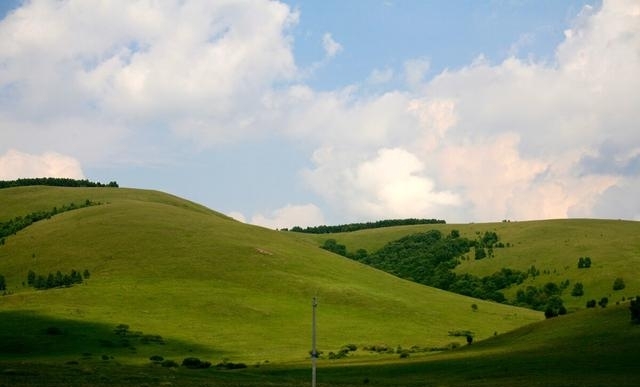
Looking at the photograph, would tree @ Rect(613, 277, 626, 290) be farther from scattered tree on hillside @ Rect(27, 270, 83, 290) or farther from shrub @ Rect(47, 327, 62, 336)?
shrub @ Rect(47, 327, 62, 336)

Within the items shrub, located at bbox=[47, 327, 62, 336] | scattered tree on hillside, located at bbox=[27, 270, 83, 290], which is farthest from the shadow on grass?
scattered tree on hillside, located at bbox=[27, 270, 83, 290]

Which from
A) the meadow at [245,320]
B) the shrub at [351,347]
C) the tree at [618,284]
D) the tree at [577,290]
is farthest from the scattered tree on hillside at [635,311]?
the tree at [577,290]

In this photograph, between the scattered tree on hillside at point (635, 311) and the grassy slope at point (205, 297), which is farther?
the grassy slope at point (205, 297)

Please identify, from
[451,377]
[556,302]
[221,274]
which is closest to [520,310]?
[556,302]

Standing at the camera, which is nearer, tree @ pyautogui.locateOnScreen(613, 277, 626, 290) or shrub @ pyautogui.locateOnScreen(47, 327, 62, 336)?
shrub @ pyautogui.locateOnScreen(47, 327, 62, 336)

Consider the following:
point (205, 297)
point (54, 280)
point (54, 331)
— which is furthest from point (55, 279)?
point (54, 331)

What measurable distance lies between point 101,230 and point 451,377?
129 meters

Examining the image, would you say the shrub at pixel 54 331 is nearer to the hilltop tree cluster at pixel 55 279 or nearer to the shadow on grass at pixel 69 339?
the shadow on grass at pixel 69 339

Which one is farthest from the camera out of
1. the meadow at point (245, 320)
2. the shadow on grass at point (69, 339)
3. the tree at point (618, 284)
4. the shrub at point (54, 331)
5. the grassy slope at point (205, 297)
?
the tree at point (618, 284)

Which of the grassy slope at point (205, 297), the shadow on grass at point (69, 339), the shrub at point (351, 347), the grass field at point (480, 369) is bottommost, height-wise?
the grass field at point (480, 369)

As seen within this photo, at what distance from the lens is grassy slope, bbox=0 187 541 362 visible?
111750 mm

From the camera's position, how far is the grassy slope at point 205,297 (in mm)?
111750

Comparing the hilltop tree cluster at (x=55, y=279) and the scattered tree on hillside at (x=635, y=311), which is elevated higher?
the hilltop tree cluster at (x=55, y=279)

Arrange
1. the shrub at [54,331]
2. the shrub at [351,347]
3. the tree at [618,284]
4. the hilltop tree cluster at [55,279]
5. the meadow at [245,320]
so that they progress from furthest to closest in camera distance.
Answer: the tree at [618,284] → the hilltop tree cluster at [55,279] → the shrub at [351,347] → the shrub at [54,331] → the meadow at [245,320]
